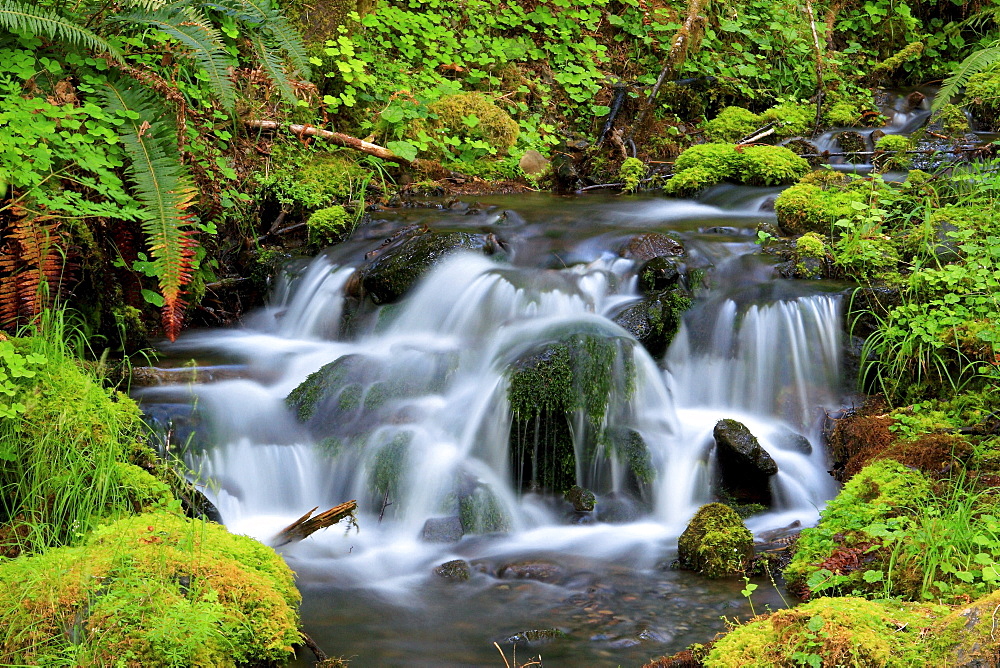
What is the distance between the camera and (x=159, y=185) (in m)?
5.27

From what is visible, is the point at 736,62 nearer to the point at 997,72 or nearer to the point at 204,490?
the point at 997,72

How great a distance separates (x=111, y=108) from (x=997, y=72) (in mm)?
9495

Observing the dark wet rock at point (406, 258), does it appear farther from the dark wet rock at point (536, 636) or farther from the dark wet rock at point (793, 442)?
the dark wet rock at point (536, 636)

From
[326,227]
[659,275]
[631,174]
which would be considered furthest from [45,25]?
[631,174]

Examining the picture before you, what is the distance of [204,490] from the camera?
15.6 feet

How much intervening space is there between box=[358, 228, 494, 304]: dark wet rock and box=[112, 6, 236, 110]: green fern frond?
64.1 inches

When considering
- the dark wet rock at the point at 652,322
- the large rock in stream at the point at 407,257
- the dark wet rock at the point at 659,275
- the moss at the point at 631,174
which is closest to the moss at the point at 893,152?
the moss at the point at 631,174

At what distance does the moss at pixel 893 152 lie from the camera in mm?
8555

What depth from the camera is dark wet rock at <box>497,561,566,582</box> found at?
13.8 ft

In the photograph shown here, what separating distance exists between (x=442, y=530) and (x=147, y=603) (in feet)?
6.23

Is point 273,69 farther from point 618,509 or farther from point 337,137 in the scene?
point 618,509

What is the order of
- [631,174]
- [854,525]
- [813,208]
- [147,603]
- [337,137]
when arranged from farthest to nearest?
[631,174]
[337,137]
[813,208]
[854,525]
[147,603]

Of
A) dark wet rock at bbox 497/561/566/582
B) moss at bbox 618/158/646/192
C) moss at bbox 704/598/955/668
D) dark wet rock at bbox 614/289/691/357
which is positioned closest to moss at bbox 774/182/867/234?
dark wet rock at bbox 614/289/691/357

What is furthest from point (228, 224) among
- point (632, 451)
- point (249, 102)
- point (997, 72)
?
point (997, 72)
